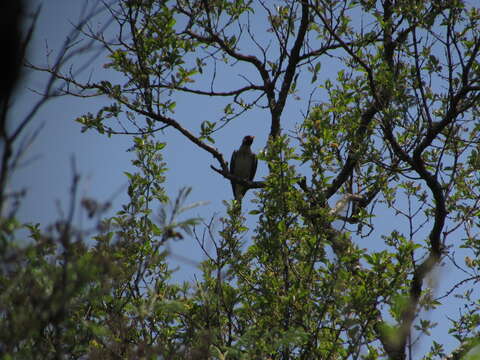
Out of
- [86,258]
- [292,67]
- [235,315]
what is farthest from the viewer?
[292,67]

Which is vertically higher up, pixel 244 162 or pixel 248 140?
pixel 248 140

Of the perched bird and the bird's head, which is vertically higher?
the bird's head

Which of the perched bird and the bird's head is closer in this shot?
the perched bird

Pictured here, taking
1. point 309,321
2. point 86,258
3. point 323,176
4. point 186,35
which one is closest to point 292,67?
point 186,35

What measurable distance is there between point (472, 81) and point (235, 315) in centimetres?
276

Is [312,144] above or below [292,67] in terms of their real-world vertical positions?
below

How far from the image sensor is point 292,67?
6.75 metres

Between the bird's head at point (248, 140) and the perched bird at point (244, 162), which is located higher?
the bird's head at point (248, 140)

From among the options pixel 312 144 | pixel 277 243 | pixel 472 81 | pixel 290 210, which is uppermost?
pixel 472 81

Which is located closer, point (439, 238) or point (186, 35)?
point (439, 238)

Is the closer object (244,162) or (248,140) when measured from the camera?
(244,162)

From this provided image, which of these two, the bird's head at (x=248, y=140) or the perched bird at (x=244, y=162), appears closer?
the perched bird at (x=244, y=162)

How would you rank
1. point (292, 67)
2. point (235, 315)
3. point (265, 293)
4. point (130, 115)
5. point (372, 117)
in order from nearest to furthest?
1. point (265, 293)
2. point (235, 315)
3. point (372, 117)
4. point (130, 115)
5. point (292, 67)

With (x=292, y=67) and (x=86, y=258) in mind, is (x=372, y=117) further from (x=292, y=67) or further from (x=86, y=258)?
(x=86, y=258)
